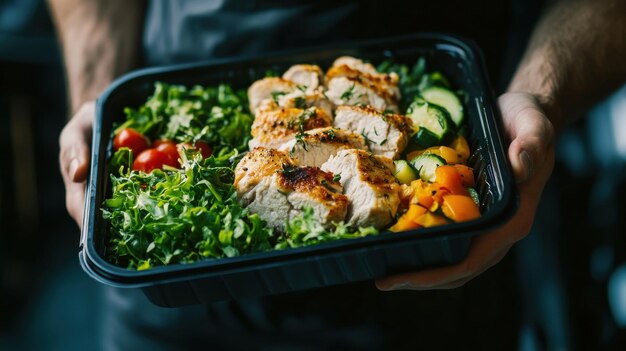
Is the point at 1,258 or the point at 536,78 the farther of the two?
the point at 1,258

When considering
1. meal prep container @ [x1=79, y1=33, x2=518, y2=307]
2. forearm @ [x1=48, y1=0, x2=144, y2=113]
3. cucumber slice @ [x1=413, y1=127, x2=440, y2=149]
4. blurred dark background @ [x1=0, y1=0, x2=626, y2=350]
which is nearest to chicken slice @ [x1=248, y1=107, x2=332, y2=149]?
cucumber slice @ [x1=413, y1=127, x2=440, y2=149]

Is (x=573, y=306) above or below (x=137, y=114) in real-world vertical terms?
below

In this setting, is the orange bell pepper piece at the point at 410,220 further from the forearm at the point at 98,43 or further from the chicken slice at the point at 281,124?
the forearm at the point at 98,43

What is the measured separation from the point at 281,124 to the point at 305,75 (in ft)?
1.29

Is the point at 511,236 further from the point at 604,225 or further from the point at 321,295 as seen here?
the point at 604,225

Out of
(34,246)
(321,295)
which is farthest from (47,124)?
(321,295)

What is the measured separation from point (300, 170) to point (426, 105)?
65 cm

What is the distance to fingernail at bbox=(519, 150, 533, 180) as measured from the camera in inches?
90.8

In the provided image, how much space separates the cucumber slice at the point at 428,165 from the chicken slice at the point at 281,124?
408 millimetres

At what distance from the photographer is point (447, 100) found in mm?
2795

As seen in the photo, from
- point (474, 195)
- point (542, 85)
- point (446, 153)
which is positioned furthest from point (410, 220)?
point (542, 85)

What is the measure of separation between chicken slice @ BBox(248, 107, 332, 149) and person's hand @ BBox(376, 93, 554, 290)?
649 millimetres

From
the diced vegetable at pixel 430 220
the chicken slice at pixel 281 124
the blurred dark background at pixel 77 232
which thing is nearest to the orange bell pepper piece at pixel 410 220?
the diced vegetable at pixel 430 220

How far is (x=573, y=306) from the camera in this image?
13.3 ft
